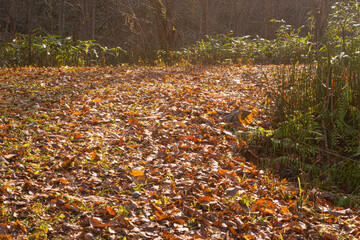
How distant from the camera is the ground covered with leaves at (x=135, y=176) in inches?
86.6

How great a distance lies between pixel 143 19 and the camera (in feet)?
33.6

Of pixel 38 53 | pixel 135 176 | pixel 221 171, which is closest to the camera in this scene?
pixel 135 176

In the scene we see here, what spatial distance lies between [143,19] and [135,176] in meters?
8.44

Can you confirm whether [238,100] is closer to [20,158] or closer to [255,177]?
[255,177]

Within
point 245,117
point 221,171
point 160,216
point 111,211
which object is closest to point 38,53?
point 245,117

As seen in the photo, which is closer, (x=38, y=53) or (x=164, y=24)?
(x=38, y=53)

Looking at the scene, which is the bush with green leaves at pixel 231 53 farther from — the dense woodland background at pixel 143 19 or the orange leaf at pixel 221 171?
the orange leaf at pixel 221 171

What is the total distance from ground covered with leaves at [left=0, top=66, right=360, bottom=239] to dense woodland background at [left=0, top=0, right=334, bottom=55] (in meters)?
3.00

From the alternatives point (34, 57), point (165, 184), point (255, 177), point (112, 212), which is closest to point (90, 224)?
point (112, 212)

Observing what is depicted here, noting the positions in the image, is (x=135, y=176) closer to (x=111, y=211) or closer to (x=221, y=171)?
(x=111, y=211)

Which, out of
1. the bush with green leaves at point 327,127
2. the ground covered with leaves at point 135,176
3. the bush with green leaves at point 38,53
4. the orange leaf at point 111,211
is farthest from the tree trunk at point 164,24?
the orange leaf at point 111,211

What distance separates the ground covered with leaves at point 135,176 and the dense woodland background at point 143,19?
3.00m

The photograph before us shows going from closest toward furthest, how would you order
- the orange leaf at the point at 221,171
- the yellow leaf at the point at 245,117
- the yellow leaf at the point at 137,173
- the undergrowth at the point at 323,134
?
1. the yellow leaf at the point at 137,173
2. the orange leaf at the point at 221,171
3. the undergrowth at the point at 323,134
4. the yellow leaf at the point at 245,117

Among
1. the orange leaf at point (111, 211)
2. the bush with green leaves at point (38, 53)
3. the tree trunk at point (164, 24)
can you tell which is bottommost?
the orange leaf at point (111, 211)
